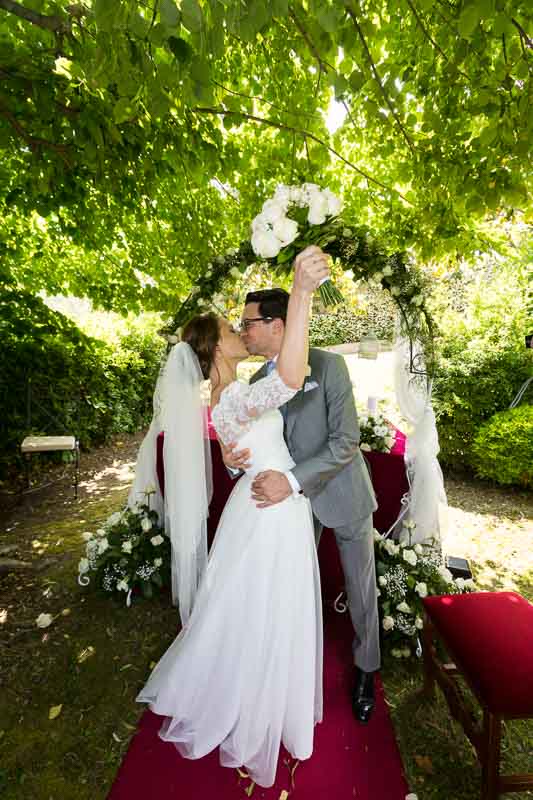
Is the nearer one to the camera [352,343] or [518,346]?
[518,346]

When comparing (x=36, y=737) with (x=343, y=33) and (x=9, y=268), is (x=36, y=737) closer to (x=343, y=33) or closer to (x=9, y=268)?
(x=343, y=33)

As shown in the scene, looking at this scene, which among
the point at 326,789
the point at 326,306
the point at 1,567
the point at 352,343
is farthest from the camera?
the point at 352,343

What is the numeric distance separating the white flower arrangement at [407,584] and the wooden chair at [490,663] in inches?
26.4

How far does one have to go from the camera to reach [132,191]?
3916 mm

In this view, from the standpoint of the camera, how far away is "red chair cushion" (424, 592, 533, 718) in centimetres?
186

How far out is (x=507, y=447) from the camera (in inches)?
235

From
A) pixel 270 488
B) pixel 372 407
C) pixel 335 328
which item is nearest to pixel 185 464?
pixel 270 488

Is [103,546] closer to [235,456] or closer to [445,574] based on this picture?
[235,456]

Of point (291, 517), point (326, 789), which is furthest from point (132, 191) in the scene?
point (326, 789)

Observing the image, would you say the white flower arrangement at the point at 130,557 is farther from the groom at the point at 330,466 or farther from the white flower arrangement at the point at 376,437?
the white flower arrangement at the point at 376,437

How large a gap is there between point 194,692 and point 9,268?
6.17m

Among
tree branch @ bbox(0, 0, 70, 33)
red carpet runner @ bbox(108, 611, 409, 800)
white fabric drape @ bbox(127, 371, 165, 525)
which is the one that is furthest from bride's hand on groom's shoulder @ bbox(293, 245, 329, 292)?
white fabric drape @ bbox(127, 371, 165, 525)

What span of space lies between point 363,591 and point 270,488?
991 millimetres

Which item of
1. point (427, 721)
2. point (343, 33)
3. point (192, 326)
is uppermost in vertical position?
point (343, 33)
